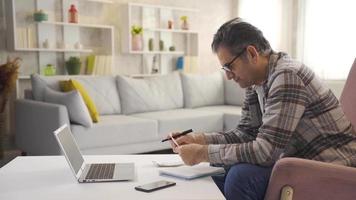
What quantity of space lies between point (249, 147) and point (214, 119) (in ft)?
8.96

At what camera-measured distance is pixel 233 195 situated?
1.35 meters

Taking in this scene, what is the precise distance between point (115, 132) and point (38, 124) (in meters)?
0.63

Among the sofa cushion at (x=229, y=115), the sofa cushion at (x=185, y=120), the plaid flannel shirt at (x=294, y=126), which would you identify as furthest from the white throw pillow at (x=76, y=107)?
the plaid flannel shirt at (x=294, y=126)

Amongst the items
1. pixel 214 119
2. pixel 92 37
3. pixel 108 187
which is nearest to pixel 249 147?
pixel 108 187

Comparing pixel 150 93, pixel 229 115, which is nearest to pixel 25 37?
pixel 150 93

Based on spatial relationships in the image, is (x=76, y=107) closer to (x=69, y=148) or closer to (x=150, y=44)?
(x=69, y=148)

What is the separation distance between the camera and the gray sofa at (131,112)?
3.22 meters

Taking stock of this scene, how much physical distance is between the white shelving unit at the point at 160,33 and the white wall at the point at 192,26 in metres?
0.09

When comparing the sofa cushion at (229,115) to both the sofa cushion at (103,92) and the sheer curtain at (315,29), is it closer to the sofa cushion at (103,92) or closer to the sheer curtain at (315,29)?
the sofa cushion at (103,92)

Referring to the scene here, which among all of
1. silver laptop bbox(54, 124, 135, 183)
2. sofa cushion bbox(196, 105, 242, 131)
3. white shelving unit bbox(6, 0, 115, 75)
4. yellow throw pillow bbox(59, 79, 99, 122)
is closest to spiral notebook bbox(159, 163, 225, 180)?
silver laptop bbox(54, 124, 135, 183)

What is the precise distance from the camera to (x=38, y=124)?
3.28 metres

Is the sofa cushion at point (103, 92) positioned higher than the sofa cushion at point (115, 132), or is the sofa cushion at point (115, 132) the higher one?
the sofa cushion at point (103, 92)

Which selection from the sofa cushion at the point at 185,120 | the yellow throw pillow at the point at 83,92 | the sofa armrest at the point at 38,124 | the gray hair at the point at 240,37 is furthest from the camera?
the sofa cushion at the point at 185,120

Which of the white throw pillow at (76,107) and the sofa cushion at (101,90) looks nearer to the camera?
the white throw pillow at (76,107)
